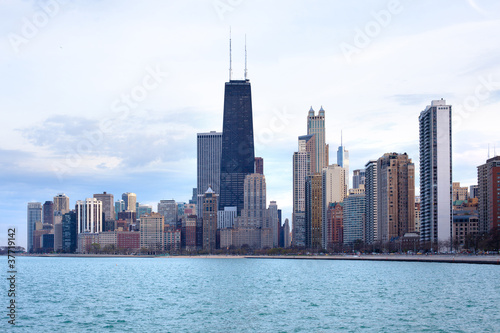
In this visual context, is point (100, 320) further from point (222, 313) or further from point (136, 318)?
point (222, 313)

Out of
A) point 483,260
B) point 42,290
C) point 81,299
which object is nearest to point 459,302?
point 81,299

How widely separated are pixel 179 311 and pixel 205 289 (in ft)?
108

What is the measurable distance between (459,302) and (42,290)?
67077 millimetres

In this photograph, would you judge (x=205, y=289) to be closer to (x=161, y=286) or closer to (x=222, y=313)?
(x=161, y=286)

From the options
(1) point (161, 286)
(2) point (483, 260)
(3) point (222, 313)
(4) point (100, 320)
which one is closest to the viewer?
(4) point (100, 320)

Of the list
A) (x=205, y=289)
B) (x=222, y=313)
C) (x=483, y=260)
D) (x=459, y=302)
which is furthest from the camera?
(x=483, y=260)

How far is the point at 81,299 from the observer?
90.2m

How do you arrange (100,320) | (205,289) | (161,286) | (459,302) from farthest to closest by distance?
(161,286) → (205,289) → (459,302) → (100,320)

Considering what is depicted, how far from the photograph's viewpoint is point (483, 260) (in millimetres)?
183000

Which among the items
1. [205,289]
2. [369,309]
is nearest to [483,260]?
[205,289]

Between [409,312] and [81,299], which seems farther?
[81,299]

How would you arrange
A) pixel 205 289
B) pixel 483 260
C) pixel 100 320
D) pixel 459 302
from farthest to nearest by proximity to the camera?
pixel 483 260, pixel 205 289, pixel 459 302, pixel 100 320

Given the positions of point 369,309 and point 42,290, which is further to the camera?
point 42,290

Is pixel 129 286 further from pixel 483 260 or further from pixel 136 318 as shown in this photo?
pixel 483 260
